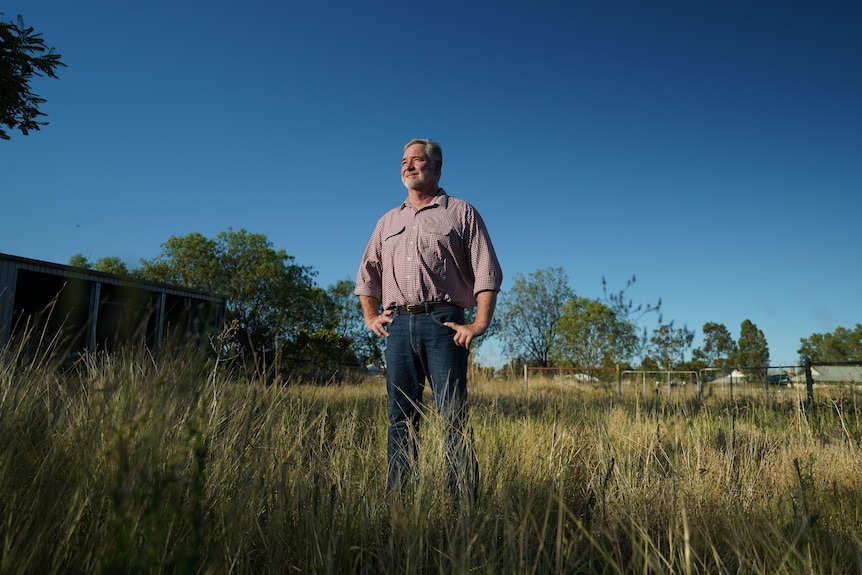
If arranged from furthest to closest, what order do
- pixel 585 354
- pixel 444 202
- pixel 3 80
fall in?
pixel 585 354
pixel 3 80
pixel 444 202

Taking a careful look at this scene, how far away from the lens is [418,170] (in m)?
3.22

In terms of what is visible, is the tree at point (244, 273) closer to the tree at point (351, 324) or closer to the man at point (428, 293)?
the tree at point (351, 324)

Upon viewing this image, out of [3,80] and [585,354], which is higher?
[3,80]

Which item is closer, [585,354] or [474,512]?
[474,512]

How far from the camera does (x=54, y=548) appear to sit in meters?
1.47

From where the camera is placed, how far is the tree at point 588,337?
3403 cm

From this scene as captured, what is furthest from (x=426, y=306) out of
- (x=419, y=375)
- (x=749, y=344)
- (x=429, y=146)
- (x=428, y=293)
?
(x=749, y=344)

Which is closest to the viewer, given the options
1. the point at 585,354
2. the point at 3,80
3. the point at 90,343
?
the point at 3,80

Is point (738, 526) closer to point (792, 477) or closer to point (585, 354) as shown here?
point (792, 477)

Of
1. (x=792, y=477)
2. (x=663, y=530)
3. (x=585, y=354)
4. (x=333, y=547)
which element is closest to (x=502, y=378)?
(x=792, y=477)

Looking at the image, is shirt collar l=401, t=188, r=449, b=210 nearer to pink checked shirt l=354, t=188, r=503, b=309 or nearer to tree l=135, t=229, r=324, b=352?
pink checked shirt l=354, t=188, r=503, b=309

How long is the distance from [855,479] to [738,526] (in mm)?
1250

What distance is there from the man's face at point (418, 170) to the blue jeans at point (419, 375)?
→ 74cm

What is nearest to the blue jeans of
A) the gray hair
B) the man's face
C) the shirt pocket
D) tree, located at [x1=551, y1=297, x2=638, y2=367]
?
the shirt pocket
